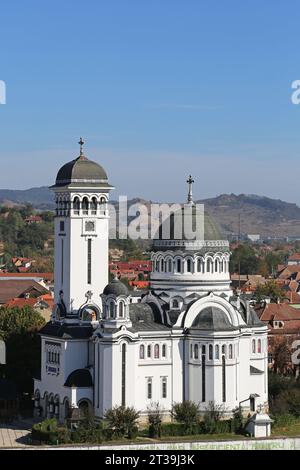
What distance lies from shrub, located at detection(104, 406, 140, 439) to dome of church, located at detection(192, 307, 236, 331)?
5699mm

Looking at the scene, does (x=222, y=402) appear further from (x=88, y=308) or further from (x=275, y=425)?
(x=88, y=308)

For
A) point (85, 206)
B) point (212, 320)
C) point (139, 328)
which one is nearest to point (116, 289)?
point (139, 328)

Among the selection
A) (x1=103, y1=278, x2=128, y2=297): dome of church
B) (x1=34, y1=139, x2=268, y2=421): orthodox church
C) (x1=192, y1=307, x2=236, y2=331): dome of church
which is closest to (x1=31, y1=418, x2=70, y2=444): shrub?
(x1=34, y1=139, x2=268, y2=421): orthodox church

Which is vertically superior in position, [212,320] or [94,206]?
[94,206]

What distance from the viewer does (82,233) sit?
56.8m

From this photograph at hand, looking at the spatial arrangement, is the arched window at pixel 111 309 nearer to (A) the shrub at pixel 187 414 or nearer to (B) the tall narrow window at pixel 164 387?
(B) the tall narrow window at pixel 164 387

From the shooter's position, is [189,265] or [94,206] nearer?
[94,206]

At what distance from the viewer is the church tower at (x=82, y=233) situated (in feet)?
186

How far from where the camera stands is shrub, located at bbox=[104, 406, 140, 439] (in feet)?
168

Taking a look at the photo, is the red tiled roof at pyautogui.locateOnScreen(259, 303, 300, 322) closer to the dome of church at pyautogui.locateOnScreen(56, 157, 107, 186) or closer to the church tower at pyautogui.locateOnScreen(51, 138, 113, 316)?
the church tower at pyautogui.locateOnScreen(51, 138, 113, 316)

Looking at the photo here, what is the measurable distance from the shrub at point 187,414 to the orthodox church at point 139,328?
1.09 m

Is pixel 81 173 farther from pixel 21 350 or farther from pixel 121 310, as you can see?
pixel 21 350

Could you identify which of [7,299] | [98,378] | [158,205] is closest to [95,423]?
[98,378]

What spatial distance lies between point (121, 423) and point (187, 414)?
10.9 feet
